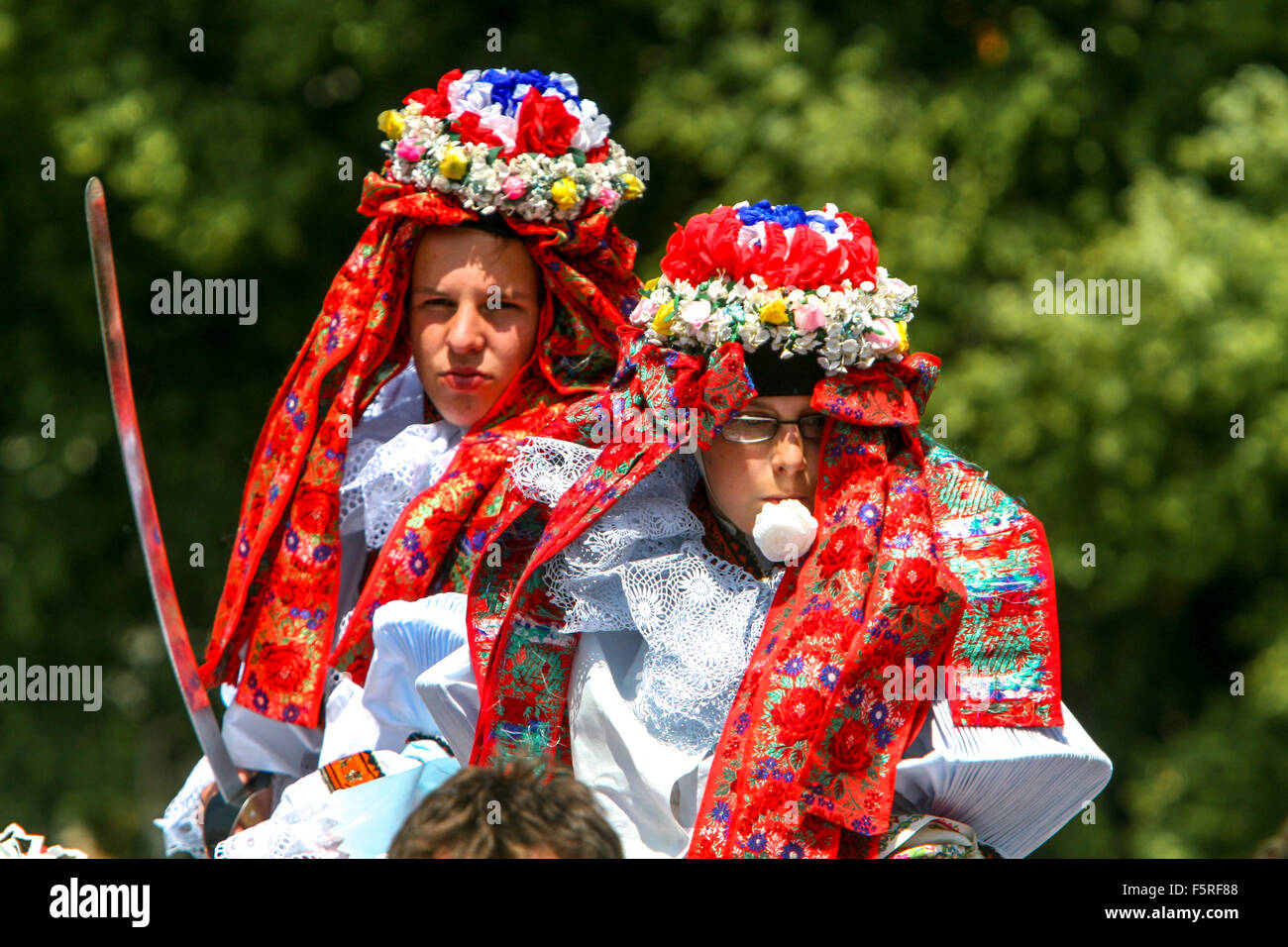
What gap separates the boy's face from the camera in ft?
10.7

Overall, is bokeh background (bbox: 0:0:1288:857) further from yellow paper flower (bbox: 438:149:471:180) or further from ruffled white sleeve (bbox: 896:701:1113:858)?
ruffled white sleeve (bbox: 896:701:1113:858)

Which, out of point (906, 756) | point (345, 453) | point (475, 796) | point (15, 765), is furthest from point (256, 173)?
point (475, 796)

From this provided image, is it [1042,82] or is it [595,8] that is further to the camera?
[595,8]

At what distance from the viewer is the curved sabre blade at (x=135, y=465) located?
9.89 ft

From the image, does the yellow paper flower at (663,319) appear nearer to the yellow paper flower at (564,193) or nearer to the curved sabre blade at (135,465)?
the yellow paper flower at (564,193)

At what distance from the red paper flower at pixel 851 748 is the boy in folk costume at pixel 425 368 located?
2.97ft

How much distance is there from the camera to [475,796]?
1.94 meters

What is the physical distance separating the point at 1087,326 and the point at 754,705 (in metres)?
3.32

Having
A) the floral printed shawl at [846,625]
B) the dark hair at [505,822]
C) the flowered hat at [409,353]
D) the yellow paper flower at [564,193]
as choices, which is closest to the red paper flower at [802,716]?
the floral printed shawl at [846,625]

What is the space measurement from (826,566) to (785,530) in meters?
0.08

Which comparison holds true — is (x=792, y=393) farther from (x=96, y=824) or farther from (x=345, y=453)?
(x=96, y=824)

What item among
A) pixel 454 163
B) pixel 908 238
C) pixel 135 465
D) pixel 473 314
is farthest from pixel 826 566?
pixel 908 238

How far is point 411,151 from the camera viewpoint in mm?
3264

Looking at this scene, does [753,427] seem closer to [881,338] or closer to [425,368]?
[881,338]
